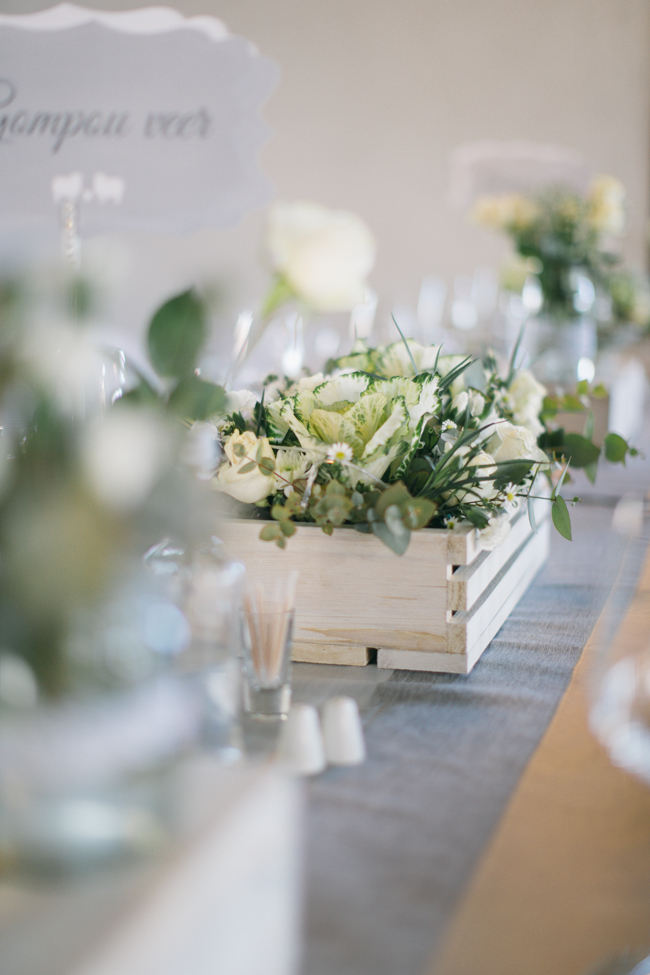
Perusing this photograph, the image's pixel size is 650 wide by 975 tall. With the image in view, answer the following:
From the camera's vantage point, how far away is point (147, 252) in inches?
179

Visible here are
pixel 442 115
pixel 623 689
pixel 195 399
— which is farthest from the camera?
pixel 442 115

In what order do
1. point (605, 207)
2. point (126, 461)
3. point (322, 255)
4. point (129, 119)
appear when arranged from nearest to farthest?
point (126, 461) → point (322, 255) → point (129, 119) → point (605, 207)

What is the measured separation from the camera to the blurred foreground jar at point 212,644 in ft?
1.35

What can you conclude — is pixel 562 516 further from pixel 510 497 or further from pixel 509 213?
pixel 509 213

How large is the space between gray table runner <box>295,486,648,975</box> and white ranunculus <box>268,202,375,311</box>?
0.30 meters

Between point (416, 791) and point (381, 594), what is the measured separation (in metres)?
0.24

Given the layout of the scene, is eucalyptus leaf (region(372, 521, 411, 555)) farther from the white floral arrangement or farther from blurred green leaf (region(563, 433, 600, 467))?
blurred green leaf (region(563, 433, 600, 467))

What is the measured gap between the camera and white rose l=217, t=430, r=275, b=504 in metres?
0.83

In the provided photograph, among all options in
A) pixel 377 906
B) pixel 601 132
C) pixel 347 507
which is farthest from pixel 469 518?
pixel 601 132

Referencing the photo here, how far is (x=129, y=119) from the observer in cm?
106

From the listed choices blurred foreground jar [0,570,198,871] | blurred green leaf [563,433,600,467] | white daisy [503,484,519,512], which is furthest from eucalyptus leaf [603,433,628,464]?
blurred foreground jar [0,570,198,871]

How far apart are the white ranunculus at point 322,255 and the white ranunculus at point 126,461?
411 millimetres

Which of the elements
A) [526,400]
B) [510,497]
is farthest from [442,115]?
[510,497]

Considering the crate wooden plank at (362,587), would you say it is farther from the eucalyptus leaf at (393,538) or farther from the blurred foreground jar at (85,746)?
the blurred foreground jar at (85,746)
